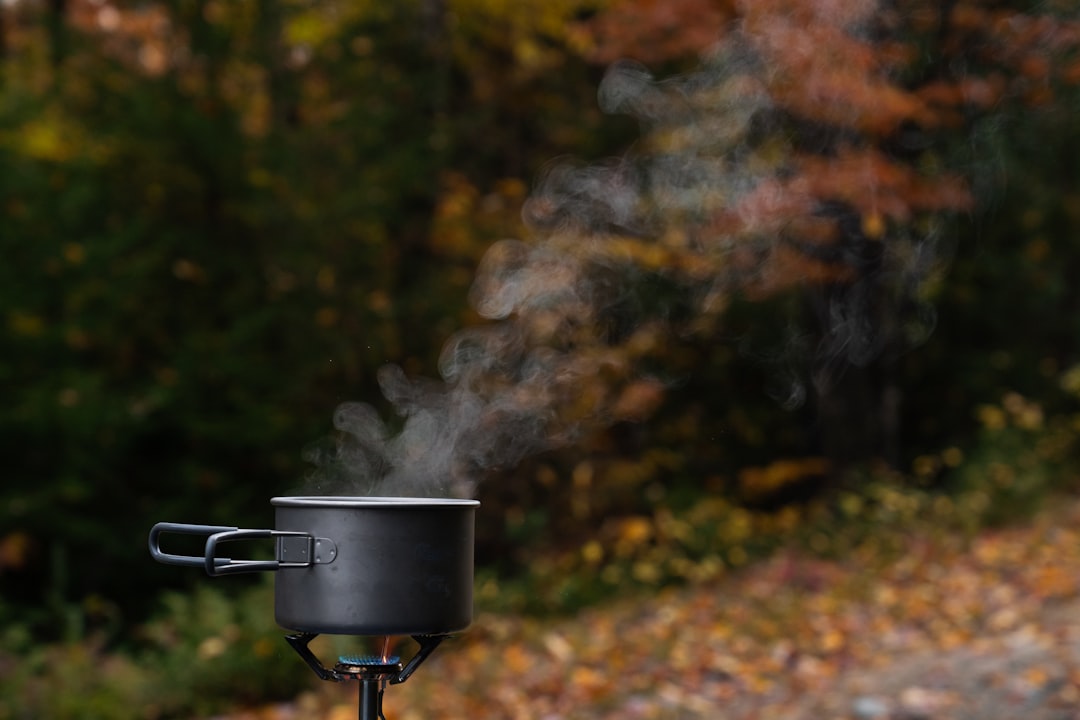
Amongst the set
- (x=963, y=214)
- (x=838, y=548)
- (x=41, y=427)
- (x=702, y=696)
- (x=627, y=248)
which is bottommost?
(x=702, y=696)

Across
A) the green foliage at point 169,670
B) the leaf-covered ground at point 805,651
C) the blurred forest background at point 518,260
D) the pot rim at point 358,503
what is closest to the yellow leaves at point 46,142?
the blurred forest background at point 518,260

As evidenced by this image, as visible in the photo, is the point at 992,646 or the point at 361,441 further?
the point at 361,441

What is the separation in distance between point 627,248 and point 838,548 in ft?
7.90

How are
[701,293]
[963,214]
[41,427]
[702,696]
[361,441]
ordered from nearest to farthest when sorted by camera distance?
[702,696] → [41,427] → [361,441] → [701,293] → [963,214]

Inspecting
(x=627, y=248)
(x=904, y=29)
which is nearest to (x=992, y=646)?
(x=627, y=248)

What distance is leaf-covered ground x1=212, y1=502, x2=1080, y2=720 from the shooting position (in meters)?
5.08

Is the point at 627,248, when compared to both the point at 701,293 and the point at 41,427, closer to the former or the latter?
the point at 701,293

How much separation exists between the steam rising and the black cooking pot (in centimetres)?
388

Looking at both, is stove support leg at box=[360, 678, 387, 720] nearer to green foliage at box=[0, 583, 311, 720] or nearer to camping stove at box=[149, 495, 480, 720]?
camping stove at box=[149, 495, 480, 720]

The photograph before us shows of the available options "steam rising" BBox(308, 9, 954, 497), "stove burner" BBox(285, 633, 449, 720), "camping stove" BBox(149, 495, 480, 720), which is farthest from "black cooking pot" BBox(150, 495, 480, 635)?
"steam rising" BBox(308, 9, 954, 497)

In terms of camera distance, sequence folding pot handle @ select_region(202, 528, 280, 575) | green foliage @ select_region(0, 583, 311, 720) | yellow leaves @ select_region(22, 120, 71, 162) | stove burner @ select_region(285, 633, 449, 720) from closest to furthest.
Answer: folding pot handle @ select_region(202, 528, 280, 575) → stove burner @ select_region(285, 633, 449, 720) → green foliage @ select_region(0, 583, 311, 720) → yellow leaves @ select_region(22, 120, 71, 162)

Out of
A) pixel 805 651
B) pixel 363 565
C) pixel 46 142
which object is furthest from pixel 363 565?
pixel 46 142

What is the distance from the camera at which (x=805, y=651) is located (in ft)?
19.6

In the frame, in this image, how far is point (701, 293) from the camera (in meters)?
9.26
